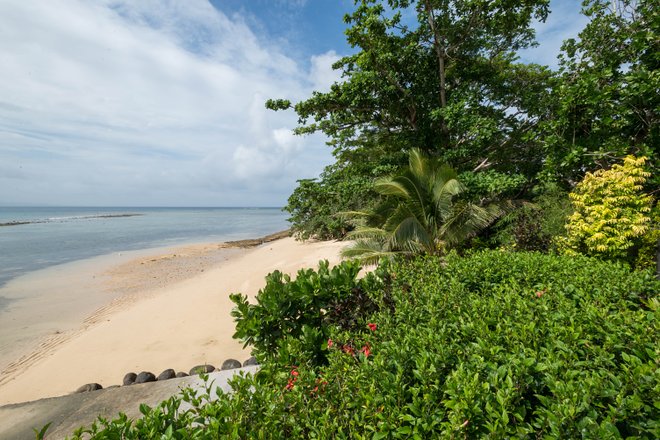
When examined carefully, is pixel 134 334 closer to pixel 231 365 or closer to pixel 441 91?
pixel 231 365

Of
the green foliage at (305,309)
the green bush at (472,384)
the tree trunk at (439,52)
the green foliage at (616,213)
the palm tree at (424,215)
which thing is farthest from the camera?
the tree trunk at (439,52)

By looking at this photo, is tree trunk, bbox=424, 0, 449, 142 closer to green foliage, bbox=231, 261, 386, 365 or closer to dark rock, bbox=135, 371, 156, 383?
green foliage, bbox=231, 261, 386, 365

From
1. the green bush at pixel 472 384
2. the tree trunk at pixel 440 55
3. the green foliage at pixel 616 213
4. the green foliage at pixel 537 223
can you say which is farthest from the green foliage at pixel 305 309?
the tree trunk at pixel 440 55

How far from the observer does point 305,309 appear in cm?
384

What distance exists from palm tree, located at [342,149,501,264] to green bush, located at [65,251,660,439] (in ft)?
17.6

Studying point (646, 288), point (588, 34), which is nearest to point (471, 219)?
point (646, 288)

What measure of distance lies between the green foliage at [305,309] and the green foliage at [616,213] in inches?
234

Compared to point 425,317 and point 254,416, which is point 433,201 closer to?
point 425,317

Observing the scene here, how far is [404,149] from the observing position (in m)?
12.3


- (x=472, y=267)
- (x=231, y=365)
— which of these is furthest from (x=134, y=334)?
(x=472, y=267)

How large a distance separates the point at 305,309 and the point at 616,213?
7.34 metres

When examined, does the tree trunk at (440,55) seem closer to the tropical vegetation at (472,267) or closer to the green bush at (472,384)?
the tropical vegetation at (472,267)

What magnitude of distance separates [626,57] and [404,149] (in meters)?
6.61

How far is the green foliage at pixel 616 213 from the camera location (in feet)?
21.7
